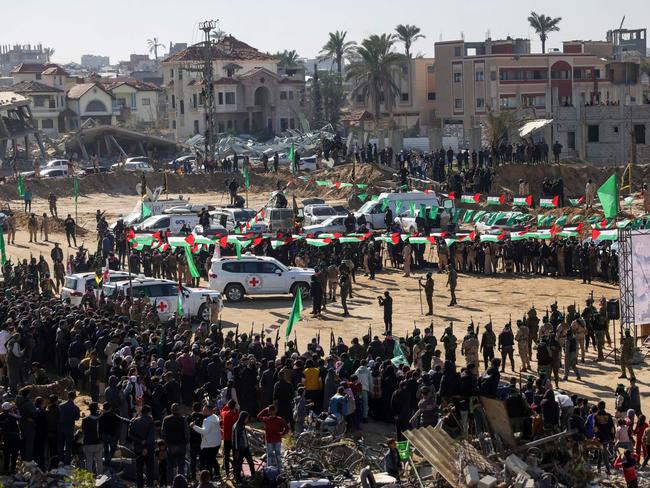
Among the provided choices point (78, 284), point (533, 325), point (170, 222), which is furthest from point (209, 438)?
point (170, 222)

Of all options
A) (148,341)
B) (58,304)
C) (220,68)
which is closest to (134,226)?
(58,304)

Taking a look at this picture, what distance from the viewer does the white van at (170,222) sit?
142 ft

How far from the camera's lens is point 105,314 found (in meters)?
27.5

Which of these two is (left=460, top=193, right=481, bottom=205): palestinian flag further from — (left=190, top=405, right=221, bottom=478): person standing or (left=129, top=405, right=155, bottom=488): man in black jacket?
(left=129, top=405, right=155, bottom=488): man in black jacket

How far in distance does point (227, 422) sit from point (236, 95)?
7075 cm

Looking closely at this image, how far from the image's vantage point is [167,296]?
3098 cm

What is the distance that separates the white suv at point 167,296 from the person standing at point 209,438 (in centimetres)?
1291

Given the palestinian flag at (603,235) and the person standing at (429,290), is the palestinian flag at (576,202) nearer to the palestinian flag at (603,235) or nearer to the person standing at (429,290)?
the palestinian flag at (603,235)

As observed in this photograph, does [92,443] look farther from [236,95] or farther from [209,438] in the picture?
[236,95]

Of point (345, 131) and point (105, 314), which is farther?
point (345, 131)

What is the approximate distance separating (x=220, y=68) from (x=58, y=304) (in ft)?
207

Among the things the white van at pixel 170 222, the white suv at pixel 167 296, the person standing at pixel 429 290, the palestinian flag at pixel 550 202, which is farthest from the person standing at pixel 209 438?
the palestinian flag at pixel 550 202

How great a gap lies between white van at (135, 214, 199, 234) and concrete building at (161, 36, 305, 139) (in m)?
43.1

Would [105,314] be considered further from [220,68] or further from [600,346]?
[220,68]
